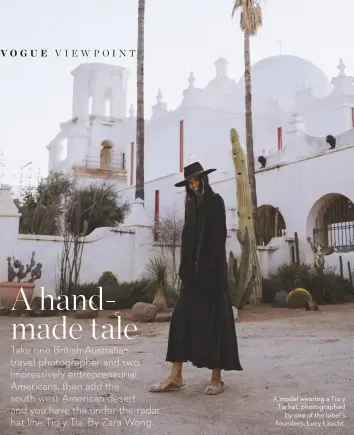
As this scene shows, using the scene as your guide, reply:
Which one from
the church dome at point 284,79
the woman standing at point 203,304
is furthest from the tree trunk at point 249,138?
the woman standing at point 203,304

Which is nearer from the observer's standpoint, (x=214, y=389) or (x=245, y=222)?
(x=214, y=389)

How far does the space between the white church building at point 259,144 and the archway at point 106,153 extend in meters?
0.07

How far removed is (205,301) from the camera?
13.3 ft

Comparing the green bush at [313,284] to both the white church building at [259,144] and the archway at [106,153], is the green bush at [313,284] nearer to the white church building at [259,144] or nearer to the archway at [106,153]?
the white church building at [259,144]

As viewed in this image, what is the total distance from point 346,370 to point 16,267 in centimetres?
824

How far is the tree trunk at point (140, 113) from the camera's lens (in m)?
15.4

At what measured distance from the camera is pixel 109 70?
29422mm

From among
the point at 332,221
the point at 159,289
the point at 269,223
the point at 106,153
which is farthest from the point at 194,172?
the point at 106,153

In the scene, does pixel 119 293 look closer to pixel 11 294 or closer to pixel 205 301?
pixel 11 294

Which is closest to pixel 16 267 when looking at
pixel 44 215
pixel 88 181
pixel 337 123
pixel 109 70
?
pixel 44 215

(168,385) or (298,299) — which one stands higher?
(298,299)

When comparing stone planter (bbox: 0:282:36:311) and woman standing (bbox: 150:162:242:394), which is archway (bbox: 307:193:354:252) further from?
woman standing (bbox: 150:162:242:394)

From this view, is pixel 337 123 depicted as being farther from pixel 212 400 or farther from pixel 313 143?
pixel 212 400

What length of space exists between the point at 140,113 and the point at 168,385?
13.2 metres
